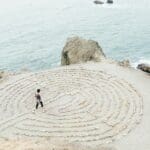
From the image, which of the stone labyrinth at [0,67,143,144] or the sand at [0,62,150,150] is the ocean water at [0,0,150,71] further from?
the stone labyrinth at [0,67,143,144]

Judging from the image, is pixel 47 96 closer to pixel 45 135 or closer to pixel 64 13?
pixel 45 135

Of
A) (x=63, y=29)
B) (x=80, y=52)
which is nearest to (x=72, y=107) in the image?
(x=80, y=52)

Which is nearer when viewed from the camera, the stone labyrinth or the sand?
the sand

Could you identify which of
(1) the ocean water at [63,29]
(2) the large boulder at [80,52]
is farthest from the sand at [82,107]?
(1) the ocean water at [63,29]

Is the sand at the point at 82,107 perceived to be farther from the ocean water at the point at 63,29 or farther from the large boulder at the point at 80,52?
the ocean water at the point at 63,29

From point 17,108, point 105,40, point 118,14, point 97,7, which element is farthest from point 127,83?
point 97,7

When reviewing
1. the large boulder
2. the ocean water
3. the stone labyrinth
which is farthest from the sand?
the ocean water
